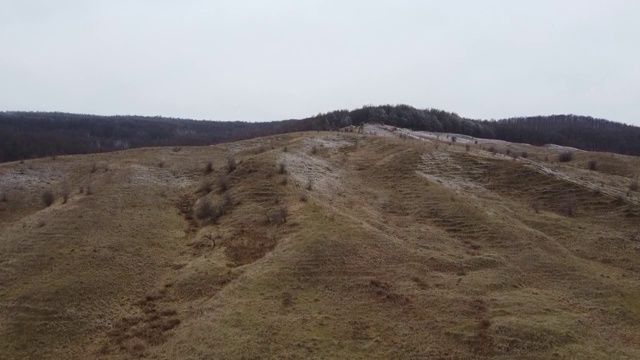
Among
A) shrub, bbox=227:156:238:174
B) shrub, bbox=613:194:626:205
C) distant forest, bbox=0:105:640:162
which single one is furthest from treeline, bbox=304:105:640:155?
shrub, bbox=613:194:626:205

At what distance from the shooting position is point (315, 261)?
26.0 m

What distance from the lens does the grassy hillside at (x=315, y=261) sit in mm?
20500

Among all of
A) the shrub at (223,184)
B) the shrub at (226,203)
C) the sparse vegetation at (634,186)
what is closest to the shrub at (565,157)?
the sparse vegetation at (634,186)

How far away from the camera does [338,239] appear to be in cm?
2792

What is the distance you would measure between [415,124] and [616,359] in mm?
104341

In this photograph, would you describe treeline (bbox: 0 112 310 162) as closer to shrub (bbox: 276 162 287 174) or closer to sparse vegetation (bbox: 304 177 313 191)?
shrub (bbox: 276 162 287 174)

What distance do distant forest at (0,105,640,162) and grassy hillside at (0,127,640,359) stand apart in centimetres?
5088

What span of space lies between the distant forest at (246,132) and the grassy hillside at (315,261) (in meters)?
50.9

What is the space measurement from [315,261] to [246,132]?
410 ft

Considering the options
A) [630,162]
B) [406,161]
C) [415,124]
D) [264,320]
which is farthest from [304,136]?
[415,124]

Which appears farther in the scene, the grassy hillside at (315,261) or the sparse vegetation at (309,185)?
the sparse vegetation at (309,185)

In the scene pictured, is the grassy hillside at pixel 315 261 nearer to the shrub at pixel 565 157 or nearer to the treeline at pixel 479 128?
the shrub at pixel 565 157

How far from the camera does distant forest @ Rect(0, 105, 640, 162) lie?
106062 millimetres

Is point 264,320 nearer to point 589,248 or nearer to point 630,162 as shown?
point 589,248
